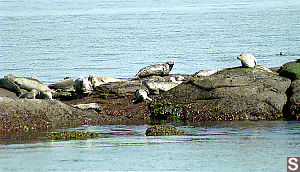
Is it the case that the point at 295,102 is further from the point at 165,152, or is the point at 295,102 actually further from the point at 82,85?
the point at 165,152

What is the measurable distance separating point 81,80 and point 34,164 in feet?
37.9

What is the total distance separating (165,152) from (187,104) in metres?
8.21

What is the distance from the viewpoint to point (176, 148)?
460 inches

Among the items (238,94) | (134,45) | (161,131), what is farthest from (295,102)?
(134,45)

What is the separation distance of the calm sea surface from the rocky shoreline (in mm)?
1519

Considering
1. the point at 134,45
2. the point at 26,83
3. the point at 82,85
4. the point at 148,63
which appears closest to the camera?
the point at 82,85

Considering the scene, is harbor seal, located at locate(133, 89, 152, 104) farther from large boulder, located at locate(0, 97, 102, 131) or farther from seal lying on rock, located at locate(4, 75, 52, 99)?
seal lying on rock, located at locate(4, 75, 52, 99)

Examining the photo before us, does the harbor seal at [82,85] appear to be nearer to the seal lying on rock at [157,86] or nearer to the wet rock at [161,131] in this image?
the seal lying on rock at [157,86]

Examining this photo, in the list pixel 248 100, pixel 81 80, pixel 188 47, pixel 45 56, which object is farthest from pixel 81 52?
pixel 248 100

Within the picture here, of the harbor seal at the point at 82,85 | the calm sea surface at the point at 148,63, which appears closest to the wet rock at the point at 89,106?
the harbor seal at the point at 82,85

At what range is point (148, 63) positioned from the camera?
143ft

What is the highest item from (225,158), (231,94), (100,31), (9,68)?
(100,31)

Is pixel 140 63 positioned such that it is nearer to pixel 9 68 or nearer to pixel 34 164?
pixel 9 68

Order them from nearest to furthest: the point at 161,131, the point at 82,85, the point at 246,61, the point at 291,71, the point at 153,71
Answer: the point at 161,131 → the point at 291,71 → the point at 246,61 → the point at 82,85 → the point at 153,71
